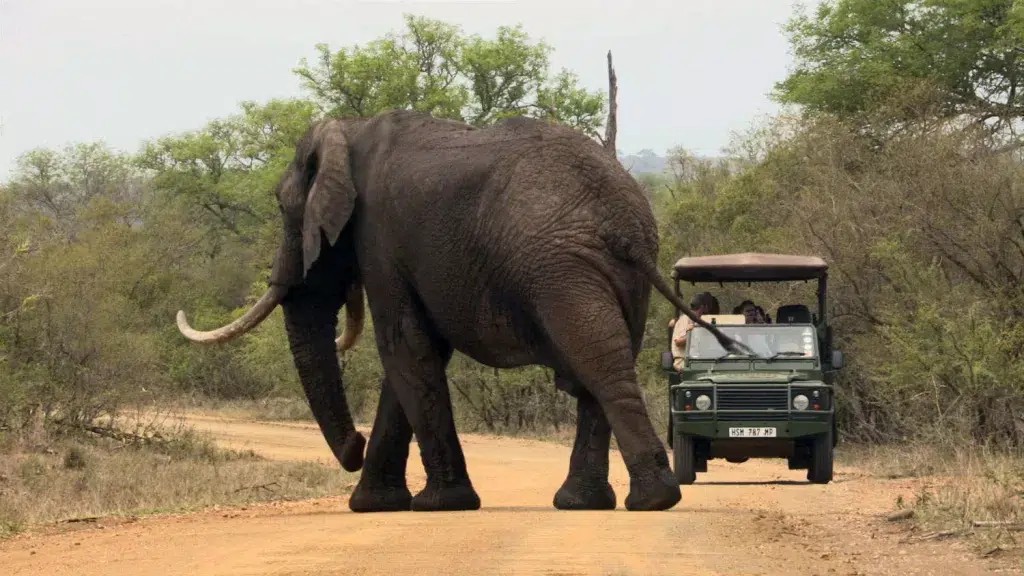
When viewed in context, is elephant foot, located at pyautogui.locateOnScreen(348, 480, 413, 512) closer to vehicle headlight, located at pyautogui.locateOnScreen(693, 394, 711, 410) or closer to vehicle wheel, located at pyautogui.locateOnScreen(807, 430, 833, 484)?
vehicle headlight, located at pyautogui.locateOnScreen(693, 394, 711, 410)

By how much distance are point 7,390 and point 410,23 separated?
A: 36.1m

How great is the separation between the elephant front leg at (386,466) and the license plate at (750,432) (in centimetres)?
453

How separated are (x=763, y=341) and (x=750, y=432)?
155 centimetres

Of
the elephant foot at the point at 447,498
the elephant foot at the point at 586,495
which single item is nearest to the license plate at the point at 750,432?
the elephant foot at the point at 586,495

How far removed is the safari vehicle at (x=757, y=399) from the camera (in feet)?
55.5

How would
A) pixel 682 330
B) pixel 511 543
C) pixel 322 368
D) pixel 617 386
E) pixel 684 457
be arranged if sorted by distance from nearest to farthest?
pixel 511 543, pixel 617 386, pixel 322 368, pixel 684 457, pixel 682 330

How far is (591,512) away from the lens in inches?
468

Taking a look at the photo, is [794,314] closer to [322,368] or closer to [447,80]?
[322,368]

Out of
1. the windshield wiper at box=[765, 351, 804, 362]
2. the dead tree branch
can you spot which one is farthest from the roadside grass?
the dead tree branch

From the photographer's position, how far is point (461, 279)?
12.3 m

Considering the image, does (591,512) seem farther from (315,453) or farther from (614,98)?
(614,98)

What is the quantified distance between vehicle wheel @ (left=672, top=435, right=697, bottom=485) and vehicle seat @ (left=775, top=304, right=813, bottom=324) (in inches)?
104

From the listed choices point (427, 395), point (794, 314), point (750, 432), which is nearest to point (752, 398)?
point (750, 432)

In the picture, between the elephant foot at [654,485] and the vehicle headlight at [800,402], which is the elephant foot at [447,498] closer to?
the elephant foot at [654,485]
